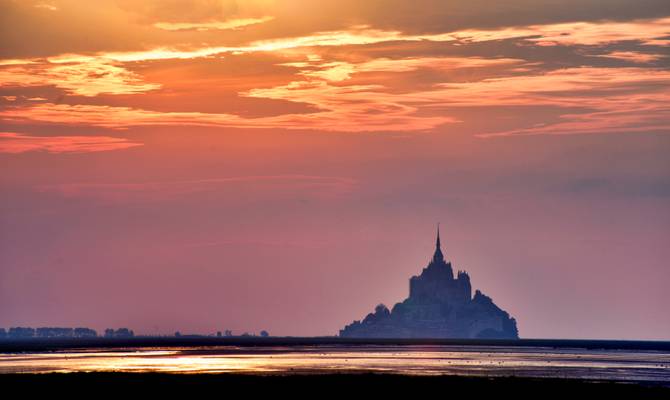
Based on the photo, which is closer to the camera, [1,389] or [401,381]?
[1,389]

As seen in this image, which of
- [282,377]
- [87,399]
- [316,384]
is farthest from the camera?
[282,377]

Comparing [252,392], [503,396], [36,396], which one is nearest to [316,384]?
[252,392]

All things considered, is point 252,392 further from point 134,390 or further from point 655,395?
point 655,395

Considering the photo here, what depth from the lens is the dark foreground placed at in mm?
98938

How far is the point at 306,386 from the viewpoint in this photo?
4163 inches

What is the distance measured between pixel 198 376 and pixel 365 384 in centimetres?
2225

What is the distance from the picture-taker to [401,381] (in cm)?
11531

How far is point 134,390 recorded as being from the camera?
329 feet

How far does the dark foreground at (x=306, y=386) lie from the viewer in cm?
9894

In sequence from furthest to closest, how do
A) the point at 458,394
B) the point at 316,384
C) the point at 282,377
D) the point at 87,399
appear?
the point at 282,377 < the point at 316,384 < the point at 458,394 < the point at 87,399

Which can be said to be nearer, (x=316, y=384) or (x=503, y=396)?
(x=503, y=396)

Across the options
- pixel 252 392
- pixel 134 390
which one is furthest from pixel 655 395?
pixel 134 390

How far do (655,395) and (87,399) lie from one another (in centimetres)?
4714

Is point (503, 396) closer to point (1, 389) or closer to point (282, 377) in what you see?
point (282, 377)
